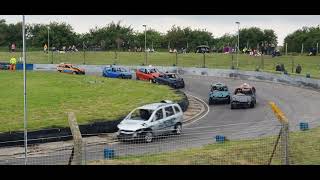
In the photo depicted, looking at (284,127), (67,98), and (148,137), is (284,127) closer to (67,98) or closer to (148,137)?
(148,137)

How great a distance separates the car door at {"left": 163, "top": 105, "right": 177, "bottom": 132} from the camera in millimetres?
24703

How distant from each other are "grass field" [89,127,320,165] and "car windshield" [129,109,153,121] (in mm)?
6332

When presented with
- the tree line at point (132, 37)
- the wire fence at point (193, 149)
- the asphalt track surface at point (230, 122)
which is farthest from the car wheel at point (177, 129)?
the tree line at point (132, 37)

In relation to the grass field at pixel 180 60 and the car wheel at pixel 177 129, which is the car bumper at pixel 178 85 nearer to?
the grass field at pixel 180 60

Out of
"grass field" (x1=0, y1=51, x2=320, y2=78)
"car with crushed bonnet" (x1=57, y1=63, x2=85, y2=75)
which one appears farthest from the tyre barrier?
"grass field" (x1=0, y1=51, x2=320, y2=78)

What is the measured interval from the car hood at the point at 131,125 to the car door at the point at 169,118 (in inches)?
48.3

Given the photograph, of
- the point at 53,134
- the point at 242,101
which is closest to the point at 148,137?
the point at 53,134

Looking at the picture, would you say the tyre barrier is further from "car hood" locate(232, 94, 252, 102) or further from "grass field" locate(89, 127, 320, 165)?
"car hood" locate(232, 94, 252, 102)

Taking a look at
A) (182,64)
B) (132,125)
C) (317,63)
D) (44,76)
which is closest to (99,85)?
(44,76)

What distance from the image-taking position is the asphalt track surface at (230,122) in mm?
19516

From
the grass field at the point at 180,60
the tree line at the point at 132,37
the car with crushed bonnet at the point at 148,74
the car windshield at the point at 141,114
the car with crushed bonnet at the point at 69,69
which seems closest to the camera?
the car windshield at the point at 141,114

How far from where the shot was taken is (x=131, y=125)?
2389 centimetres

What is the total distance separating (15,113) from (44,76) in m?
21.7
